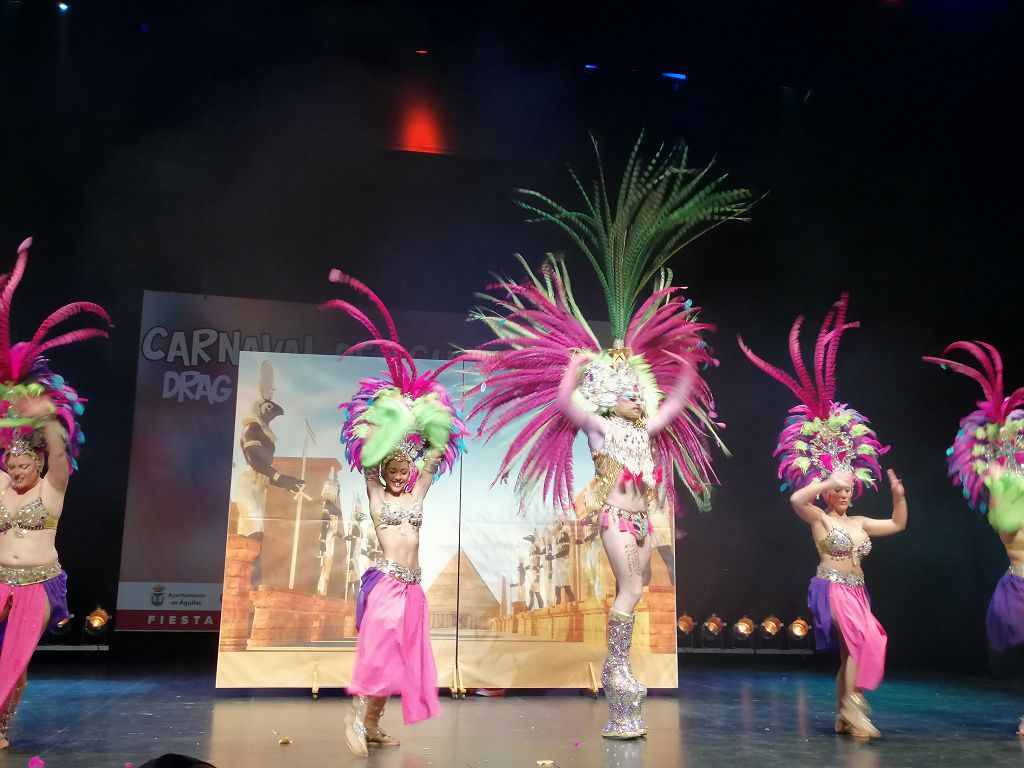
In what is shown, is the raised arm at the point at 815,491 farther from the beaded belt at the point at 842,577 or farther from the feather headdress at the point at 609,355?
the feather headdress at the point at 609,355

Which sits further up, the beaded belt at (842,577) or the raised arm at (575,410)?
the raised arm at (575,410)

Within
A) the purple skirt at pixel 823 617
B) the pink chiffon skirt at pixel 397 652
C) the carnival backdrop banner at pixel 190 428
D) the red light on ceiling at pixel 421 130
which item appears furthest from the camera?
the carnival backdrop banner at pixel 190 428

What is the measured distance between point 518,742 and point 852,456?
225cm

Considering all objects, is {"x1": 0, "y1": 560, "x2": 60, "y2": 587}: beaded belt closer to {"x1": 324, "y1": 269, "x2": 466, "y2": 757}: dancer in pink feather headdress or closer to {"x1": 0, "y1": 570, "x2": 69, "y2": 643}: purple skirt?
{"x1": 0, "y1": 570, "x2": 69, "y2": 643}: purple skirt

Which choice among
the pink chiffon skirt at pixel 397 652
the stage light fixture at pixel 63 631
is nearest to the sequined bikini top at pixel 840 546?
the pink chiffon skirt at pixel 397 652

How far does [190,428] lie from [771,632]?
5.24 meters

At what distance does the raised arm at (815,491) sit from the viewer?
4367 mm

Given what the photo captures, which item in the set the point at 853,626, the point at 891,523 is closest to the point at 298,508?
the point at 853,626

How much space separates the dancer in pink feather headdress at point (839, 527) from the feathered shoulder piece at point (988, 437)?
57 centimetres

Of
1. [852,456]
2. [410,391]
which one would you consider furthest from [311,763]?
Result: [852,456]

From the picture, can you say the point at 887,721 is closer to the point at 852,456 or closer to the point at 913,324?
the point at 852,456

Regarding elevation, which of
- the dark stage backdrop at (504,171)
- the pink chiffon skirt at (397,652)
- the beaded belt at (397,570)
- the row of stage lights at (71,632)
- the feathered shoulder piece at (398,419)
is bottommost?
the row of stage lights at (71,632)

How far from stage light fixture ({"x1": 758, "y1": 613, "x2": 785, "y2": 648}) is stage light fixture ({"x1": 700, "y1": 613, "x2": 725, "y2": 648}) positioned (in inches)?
14.2

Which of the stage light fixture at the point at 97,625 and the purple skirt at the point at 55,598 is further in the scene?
the stage light fixture at the point at 97,625
